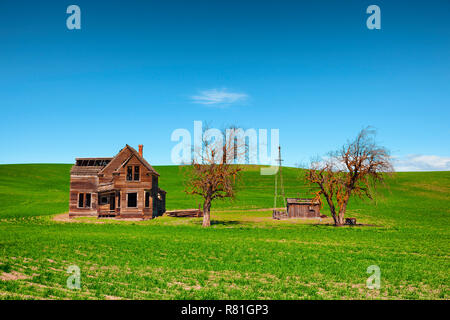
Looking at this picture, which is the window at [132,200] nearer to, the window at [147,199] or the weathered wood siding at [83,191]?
the window at [147,199]

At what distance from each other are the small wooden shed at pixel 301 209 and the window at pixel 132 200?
2073 centimetres

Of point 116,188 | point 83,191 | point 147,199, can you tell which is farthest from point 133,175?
point 83,191

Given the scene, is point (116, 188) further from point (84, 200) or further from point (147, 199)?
point (84, 200)

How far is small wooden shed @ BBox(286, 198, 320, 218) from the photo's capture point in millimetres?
48875

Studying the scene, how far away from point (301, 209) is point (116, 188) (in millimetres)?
25221

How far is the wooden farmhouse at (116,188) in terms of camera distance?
4566cm

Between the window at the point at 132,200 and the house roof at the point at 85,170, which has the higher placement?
the house roof at the point at 85,170

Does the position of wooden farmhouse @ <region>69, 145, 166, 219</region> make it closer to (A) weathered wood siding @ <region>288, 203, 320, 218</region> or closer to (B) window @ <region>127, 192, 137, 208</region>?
(B) window @ <region>127, 192, 137, 208</region>

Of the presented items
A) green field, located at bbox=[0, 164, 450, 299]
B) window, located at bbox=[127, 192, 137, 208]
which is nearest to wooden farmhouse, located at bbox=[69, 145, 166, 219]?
window, located at bbox=[127, 192, 137, 208]

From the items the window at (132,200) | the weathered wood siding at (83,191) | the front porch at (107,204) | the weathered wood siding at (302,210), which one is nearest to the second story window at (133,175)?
the window at (132,200)

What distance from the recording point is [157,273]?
1492cm
